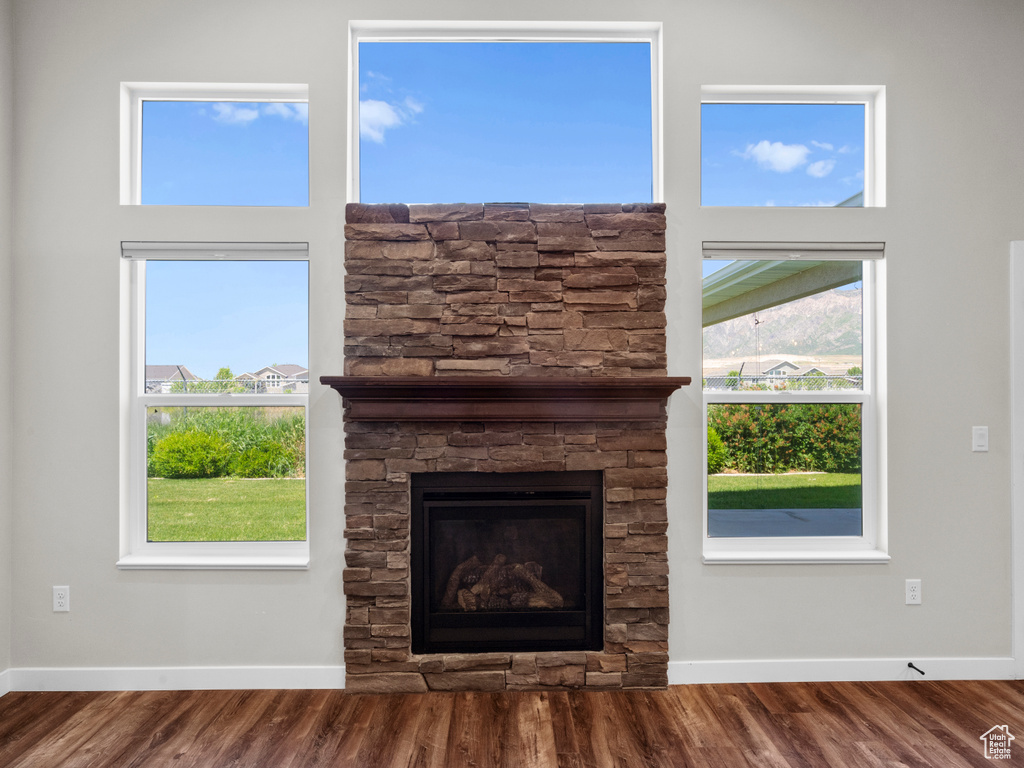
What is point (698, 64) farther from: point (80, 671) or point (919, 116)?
point (80, 671)

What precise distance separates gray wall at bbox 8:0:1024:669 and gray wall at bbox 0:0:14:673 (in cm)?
3

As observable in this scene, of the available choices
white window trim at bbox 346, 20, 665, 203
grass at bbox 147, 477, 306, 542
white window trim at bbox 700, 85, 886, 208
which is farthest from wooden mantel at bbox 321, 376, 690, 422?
white window trim at bbox 700, 85, 886, 208

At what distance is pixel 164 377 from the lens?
263 centimetres

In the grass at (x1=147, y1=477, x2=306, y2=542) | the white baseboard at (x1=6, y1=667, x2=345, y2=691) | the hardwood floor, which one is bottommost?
the hardwood floor

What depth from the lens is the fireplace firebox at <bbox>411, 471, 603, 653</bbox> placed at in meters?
2.53

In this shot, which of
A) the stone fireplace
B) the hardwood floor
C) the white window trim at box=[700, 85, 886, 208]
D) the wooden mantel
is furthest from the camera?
the white window trim at box=[700, 85, 886, 208]

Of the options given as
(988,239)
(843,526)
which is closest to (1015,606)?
(843,526)

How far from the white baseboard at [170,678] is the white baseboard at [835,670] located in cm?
164

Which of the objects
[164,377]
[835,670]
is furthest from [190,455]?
[835,670]

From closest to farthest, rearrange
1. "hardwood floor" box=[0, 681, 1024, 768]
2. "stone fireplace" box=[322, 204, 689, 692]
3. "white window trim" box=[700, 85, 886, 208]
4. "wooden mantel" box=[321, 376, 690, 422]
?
1. "hardwood floor" box=[0, 681, 1024, 768]
2. "wooden mantel" box=[321, 376, 690, 422]
3. "stone fireplace" box=[322, 204, 689, 692]
4. "white window trim" box=[700, 85, 886, 208]

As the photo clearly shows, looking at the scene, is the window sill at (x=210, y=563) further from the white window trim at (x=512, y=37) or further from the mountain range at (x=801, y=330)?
the mountain range at (x=801, y=330)

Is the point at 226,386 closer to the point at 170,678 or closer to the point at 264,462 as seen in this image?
the point at 264,462

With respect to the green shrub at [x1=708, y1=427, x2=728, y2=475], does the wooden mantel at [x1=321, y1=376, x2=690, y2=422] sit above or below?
above

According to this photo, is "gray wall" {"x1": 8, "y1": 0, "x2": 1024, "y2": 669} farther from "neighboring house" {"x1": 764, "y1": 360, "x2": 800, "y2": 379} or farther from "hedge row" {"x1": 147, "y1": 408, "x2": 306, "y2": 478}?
"neighboring house" {"x1": 764, "y1": 360, "x2": 800, "y2": 379}
